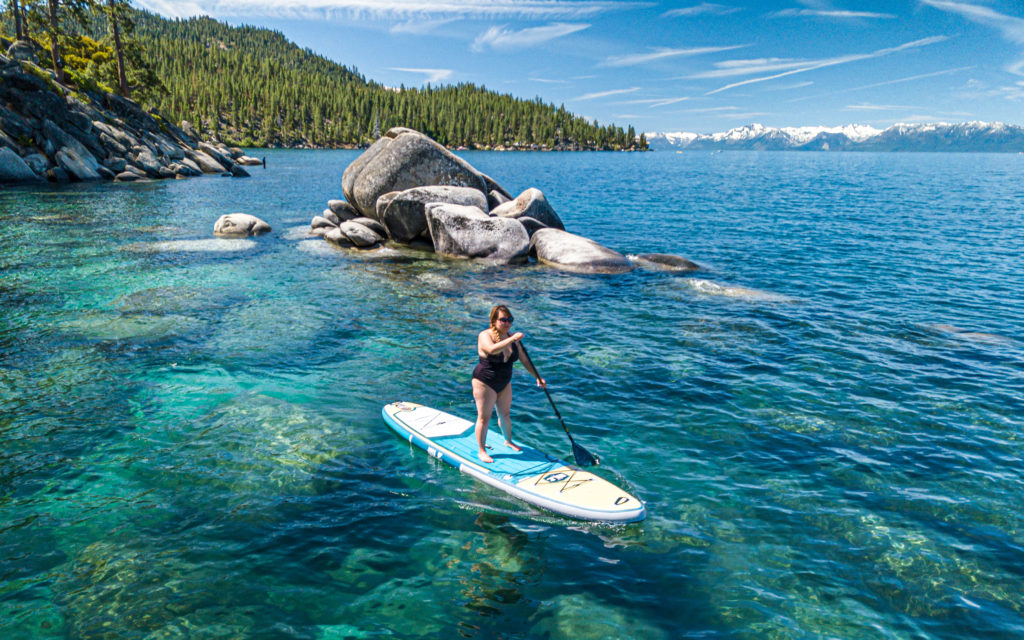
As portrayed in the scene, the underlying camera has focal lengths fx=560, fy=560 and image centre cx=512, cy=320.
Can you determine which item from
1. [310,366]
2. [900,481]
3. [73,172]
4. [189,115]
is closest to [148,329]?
[310,366]

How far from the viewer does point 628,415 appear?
11.1 m

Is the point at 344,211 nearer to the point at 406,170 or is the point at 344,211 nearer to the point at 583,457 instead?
the point at 406,170

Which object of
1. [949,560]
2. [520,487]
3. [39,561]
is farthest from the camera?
[520,487]

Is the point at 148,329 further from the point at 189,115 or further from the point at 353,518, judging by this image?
the point at 189,115

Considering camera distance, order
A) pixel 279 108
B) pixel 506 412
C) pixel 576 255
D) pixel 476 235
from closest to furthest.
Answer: pixel 506 412, pixel 576 255, pixel 476 235, pixel 279 108

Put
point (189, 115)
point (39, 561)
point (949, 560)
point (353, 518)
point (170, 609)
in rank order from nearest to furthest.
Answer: point (170, 609) → point (39, 561) → point (949, 560) → point (353, 518) → point (189, 115)

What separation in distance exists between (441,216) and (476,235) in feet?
6.19

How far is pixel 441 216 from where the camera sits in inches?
985

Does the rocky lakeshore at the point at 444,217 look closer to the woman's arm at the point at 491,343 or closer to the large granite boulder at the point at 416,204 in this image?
the large granite boulder at the point at 416,204

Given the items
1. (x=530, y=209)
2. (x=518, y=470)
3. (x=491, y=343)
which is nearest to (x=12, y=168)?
(x=530, y=209)

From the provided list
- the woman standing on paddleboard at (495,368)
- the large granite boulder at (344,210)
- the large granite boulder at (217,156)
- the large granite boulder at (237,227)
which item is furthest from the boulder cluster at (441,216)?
the large granite boulder at (217,156)

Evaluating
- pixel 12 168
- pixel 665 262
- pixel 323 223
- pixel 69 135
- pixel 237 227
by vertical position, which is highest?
pixel 69 135

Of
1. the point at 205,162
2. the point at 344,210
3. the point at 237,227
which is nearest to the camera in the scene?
the point at 237,227

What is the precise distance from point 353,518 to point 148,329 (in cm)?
1041
